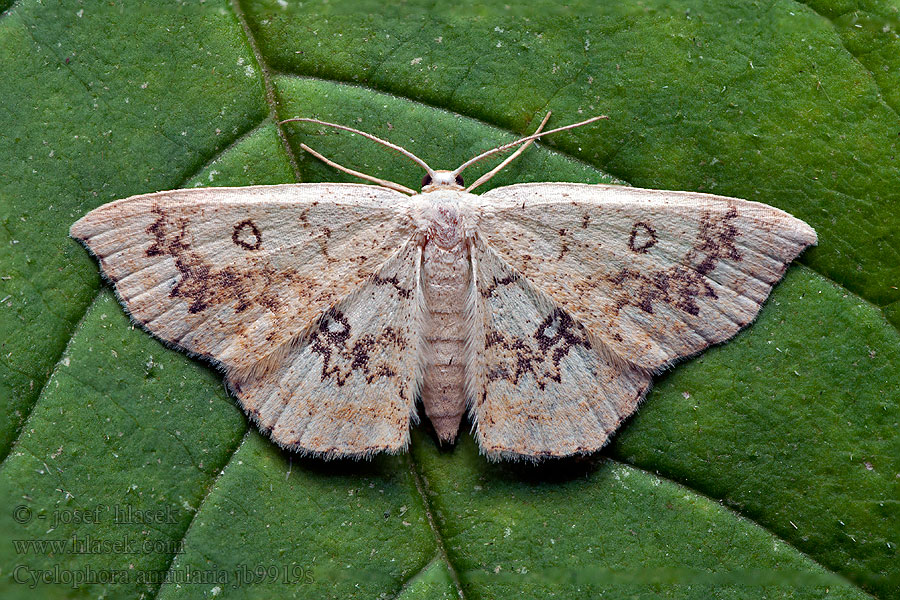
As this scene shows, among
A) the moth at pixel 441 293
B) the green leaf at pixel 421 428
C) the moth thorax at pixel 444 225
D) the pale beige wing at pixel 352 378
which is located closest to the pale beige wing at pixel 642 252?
the moth at pixel 441 293

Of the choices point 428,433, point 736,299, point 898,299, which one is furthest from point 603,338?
point 898,299

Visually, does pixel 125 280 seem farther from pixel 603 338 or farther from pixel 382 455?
pixel 603 338

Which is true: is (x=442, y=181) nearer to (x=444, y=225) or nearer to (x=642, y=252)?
(x=444, y=225)

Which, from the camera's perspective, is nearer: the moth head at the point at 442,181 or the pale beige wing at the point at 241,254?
the pale beige wing at the point at 241,254

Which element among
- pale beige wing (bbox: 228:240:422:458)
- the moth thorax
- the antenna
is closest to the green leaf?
the antenna

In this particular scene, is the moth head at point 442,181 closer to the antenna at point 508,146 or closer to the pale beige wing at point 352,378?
the antenna at point 508,146

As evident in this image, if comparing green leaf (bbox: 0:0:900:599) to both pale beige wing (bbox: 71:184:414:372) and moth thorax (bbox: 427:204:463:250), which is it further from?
moth thorax (bbox: 427:204:463:250)
